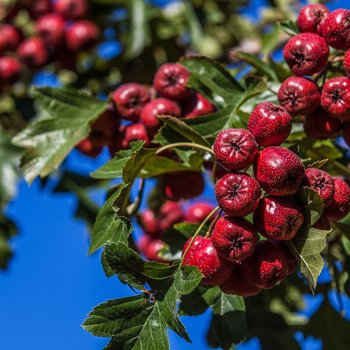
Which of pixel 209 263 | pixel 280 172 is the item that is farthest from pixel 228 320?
pixel 280 172

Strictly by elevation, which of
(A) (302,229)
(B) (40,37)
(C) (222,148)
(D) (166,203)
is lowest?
(D) (166,203)

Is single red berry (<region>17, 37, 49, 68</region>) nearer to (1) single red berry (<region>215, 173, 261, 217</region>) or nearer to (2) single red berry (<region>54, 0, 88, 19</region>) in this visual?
(2) single red berry (<region>54, 0, 88, 19</region>)

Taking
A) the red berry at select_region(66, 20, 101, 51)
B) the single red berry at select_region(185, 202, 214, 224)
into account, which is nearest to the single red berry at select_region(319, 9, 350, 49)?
the single red berry at select_region(185, 202, 214, 224)

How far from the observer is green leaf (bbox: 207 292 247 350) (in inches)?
86.9

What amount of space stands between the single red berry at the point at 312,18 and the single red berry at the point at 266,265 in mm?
669

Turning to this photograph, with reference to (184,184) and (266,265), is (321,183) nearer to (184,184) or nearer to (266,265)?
(266,265)

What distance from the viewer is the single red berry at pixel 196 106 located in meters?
2.48

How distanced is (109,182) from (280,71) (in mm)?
1686

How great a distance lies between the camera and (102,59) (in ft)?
13.9

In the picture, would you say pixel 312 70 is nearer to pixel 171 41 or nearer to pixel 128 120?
pixel 128 120

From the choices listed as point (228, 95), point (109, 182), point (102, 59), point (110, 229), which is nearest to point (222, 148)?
point (110, 229)

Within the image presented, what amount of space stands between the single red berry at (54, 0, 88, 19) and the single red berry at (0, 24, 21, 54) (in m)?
0.26

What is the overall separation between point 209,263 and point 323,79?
26.5 inches

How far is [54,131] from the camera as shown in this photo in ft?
9.05
